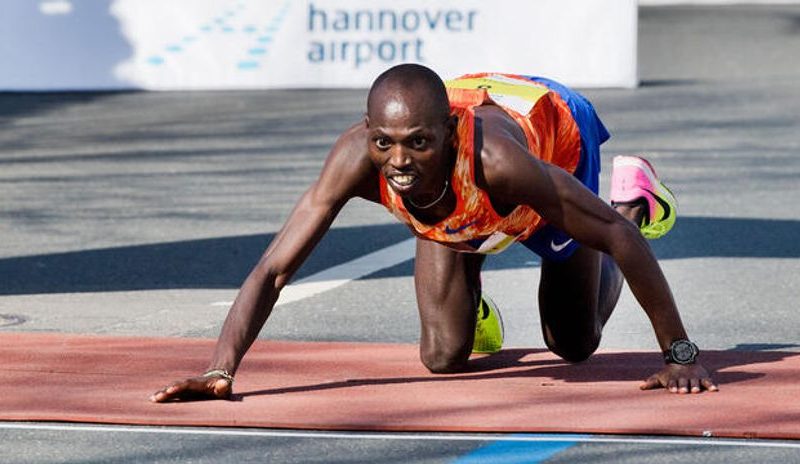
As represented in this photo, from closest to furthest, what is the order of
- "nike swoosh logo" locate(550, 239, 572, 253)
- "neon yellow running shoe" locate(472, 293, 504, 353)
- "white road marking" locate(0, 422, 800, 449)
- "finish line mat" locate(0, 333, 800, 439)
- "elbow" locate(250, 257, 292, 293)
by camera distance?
"white road marking" locate(0, 422, 800, 449) → "finish line mat" locate(0, 333, 800, 439) → "elbow" locate(250, 257, 292, 293) → "nike swoosh logo" locate(550, 239, 572, 253) → "neon yellow running shoe" locate(472, 293, 504, 353)

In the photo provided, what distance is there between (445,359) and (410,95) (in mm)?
1538

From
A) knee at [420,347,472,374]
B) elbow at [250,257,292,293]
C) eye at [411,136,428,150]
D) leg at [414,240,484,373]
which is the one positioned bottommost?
knee at [420,347,472,374]

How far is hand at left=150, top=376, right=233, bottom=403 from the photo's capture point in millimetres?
6707

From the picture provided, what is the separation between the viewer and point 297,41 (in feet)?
67.5

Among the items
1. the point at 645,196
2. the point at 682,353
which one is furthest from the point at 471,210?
the point at 645,196

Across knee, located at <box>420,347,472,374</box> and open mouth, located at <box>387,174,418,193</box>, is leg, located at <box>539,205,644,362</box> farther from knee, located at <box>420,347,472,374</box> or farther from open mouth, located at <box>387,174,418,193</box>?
open mouth, located at <box>387,174,418,193</box>

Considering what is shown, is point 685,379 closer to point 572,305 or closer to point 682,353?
point 682,353

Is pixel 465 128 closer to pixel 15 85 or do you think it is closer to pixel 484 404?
pixel 484 404

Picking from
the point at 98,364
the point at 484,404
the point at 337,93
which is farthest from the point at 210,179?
the point at 484,404

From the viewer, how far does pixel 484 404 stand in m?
6.81

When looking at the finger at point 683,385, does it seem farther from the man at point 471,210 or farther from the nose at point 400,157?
the nose at point 400,157

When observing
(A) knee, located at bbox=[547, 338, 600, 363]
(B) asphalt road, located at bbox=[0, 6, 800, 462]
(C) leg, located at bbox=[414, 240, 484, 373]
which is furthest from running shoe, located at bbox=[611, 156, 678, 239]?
(C) leg, located at bbox=[414, 240, 484, 373]

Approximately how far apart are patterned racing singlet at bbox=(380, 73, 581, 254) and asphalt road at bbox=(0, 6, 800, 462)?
2.76 feet

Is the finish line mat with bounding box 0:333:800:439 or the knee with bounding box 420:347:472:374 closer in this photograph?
the finish line mat with bounding box 0:333:800:439
